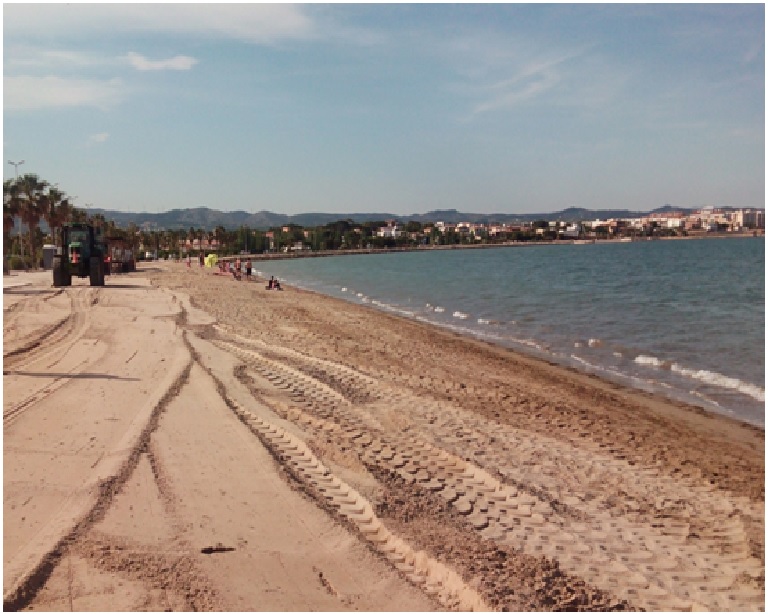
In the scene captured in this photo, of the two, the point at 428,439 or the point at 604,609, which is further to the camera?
the point at 428,439

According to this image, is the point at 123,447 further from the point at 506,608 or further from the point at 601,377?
the point at 601,377

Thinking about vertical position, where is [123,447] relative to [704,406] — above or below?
above

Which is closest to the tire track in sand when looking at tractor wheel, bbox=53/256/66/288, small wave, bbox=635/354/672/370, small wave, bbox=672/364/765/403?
small wave, bbox=672/364/765/403

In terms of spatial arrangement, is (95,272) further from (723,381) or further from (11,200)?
(723,381)

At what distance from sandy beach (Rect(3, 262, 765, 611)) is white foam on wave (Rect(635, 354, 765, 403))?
2840mm

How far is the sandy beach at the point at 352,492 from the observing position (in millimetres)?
4242

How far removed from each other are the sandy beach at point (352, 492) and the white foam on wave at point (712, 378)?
2.84 m

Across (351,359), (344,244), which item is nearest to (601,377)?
(351,359)

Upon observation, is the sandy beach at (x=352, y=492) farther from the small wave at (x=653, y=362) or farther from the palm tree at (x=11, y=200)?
the palm tree at (x=11, y=200)

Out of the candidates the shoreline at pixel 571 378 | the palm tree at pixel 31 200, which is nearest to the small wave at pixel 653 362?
the shoreline at pixel 571 378

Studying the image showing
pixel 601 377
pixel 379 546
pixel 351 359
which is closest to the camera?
pixel 379 546

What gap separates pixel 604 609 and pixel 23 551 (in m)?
3.65

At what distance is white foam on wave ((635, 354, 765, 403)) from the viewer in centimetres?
1362

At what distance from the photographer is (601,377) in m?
14.9
